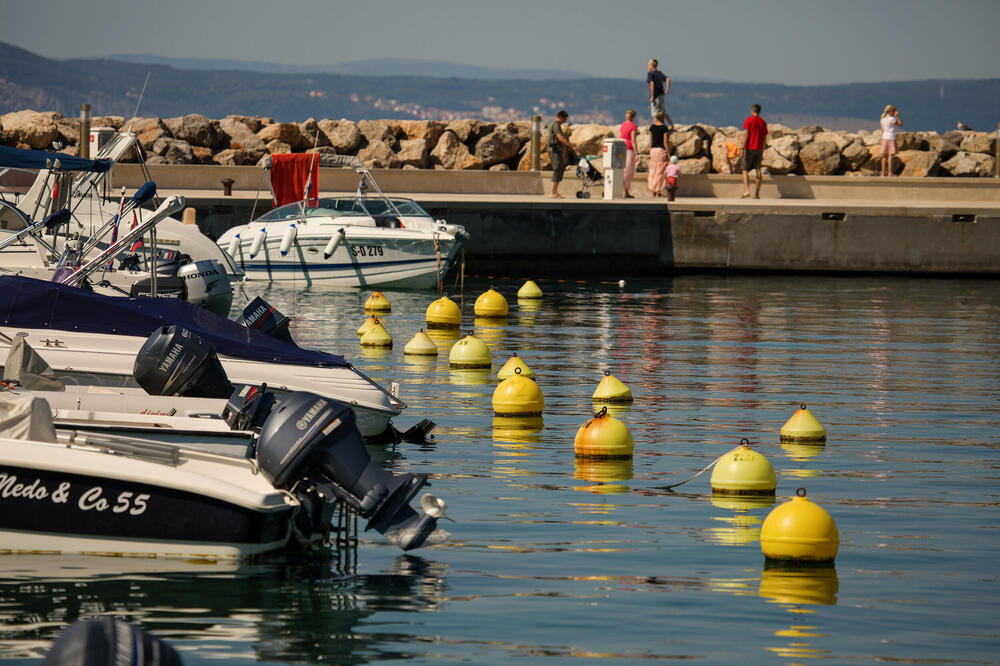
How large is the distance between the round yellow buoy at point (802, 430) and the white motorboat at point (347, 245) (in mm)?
13355

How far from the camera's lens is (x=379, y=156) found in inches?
1612

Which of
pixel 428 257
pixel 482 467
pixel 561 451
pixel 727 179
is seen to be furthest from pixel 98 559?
pixel 727 179

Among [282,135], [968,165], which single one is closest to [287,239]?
[282,135]

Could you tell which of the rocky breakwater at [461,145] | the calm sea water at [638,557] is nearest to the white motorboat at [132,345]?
the calm sea water at [638,557]

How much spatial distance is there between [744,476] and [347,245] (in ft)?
53.4

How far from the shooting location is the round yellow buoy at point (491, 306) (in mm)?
23047

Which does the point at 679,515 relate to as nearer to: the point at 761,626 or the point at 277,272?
the point at 761,626

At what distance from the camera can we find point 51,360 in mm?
12438

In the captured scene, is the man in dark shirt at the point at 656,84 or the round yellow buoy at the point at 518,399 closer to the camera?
the round yellow buoy at the point at 518,399

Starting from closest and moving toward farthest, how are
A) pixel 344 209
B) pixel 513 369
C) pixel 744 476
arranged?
pixel 744 476 < pixel 513 369 < pixel 344 209

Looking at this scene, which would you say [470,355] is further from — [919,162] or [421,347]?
[919,162]

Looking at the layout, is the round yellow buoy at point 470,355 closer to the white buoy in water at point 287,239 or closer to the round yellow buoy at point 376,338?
the round yellow buoy at point 376,338

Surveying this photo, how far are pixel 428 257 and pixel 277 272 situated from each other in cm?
272

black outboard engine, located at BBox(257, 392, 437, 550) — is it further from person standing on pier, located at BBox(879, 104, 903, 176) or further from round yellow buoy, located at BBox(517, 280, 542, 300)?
person standing on pier, located at BBox(879, 104, 903, 176)
